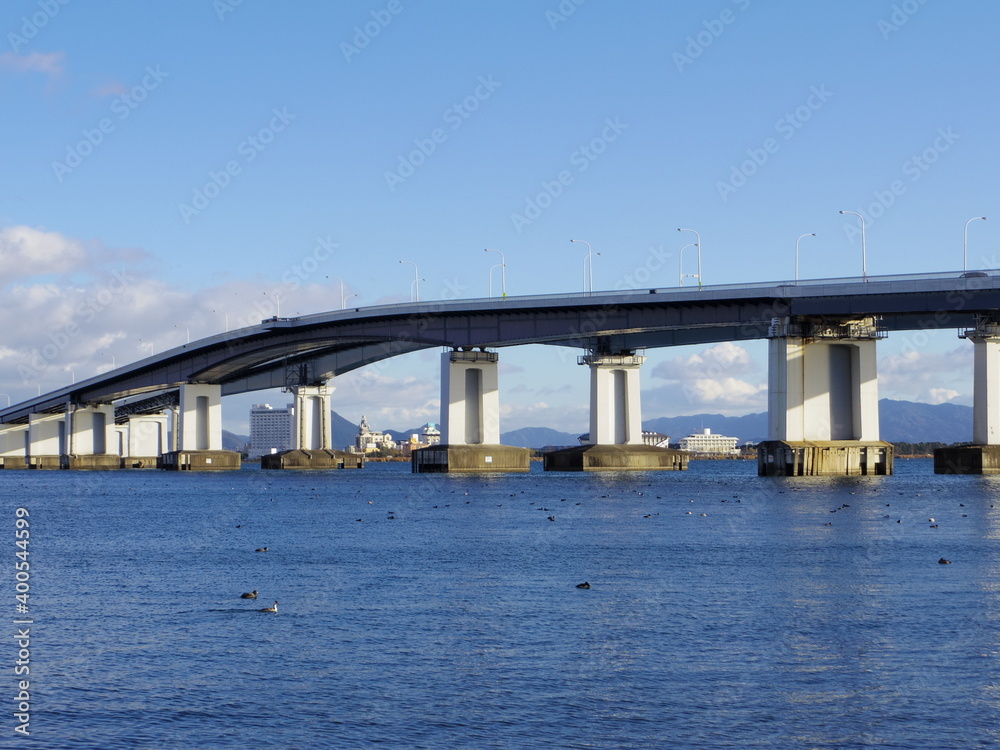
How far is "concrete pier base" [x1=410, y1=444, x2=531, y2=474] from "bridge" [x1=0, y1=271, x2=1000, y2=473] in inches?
53.4

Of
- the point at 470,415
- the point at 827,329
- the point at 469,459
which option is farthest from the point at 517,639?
the point at 470,415

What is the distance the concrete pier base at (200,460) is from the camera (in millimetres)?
178825

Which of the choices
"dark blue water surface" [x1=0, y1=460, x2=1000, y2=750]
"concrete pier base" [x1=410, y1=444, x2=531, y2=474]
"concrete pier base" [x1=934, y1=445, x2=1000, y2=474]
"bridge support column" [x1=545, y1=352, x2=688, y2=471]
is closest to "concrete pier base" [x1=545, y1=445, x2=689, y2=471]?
"bridge support column" [x1=545, y1=352, x2=688, y2=471]

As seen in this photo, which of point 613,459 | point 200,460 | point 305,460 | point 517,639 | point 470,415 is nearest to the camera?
point 517,639

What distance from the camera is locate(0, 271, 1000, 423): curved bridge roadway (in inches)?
4077

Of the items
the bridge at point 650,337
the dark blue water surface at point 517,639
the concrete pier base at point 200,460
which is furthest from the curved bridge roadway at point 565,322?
the dark blue water surface at point 517,639

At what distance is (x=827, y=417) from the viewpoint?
113 meters

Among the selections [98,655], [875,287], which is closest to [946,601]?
[98,655]

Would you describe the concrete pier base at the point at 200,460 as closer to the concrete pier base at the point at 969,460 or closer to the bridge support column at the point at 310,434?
the bridge support column at the point at 310,434

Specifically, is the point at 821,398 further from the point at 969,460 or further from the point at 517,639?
the point at 517,639

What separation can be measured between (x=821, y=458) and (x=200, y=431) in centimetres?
9642

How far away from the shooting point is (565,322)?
404 ft

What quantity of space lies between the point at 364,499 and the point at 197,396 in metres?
87.8

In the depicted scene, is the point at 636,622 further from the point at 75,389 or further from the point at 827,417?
the point at 75,389
